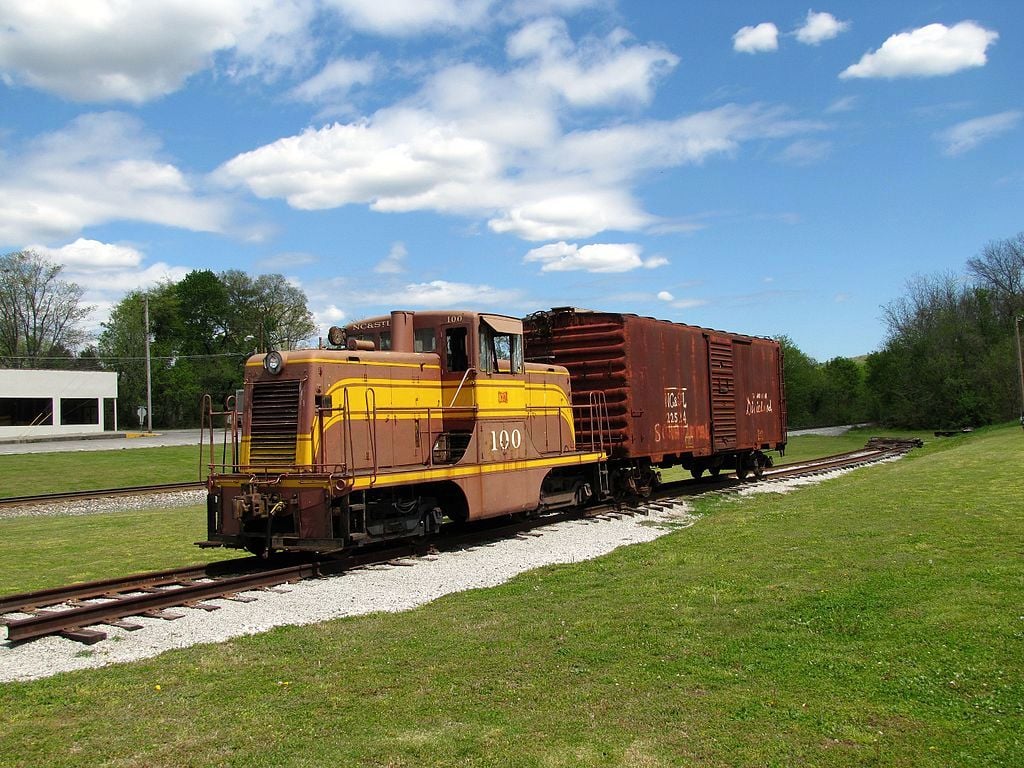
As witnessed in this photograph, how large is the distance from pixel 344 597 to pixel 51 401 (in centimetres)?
5038

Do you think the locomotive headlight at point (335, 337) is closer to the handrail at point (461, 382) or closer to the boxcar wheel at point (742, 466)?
the handrail at point (461, 382)

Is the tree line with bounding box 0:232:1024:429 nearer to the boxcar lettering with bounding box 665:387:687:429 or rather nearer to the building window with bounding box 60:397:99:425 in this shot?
the building window with bounding box 60:397:99:425

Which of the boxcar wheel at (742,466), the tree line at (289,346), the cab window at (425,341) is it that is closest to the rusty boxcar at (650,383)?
the boxcar wheel at (742,466)

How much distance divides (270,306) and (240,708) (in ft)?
270

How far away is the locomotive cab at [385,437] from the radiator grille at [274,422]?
0.02 metres

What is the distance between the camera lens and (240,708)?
534cm

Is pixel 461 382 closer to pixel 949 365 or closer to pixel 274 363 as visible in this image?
pixel 274 363

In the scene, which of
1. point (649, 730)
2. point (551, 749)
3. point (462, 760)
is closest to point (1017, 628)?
point (649, 730)

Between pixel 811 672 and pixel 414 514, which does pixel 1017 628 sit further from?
pixel 414 514

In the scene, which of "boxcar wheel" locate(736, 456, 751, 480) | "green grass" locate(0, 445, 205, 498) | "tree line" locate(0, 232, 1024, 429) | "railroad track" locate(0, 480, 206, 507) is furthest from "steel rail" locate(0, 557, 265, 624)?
"tree line" locate(0, 232, 1024, 429)

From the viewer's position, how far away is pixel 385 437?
440 inches

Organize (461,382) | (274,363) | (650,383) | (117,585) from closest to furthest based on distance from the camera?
(117,585) < (274,363) < (461,382) < (650,383)

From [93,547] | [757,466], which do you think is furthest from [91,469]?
[757,466]

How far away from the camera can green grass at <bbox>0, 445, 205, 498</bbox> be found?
2645 cm
